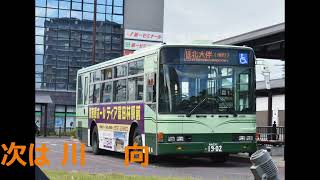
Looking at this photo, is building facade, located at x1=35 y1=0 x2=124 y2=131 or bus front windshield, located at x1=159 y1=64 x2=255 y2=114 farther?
building facade, located at x1=35 y1=0 x2=124 y2=131

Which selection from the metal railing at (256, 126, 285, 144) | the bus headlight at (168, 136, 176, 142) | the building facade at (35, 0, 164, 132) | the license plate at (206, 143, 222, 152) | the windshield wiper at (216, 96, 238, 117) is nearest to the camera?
the bus headlight at (168, 136, 176, 142)

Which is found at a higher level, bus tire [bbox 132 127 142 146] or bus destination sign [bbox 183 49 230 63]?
bus destination sign [bbox 183 49 230 63]

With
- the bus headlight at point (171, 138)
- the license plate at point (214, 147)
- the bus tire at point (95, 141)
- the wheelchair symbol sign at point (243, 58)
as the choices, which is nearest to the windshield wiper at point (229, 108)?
the license plate at point (214, 147)

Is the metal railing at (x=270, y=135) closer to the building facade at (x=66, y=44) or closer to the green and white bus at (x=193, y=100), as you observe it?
the green and white bus at (x=193, y=100)

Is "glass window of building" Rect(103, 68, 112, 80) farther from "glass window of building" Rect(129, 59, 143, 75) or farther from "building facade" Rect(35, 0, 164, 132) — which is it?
"building facade" Rect(35, 0, 164, 132)

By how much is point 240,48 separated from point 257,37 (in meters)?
7.22

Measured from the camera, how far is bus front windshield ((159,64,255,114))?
15006 millimetres

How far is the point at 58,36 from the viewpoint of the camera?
54.2 meters

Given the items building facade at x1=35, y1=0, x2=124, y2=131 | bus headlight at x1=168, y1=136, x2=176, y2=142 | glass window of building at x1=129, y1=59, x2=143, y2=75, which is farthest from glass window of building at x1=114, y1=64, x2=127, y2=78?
building facade at x1=35, y1=0, x2=124, y2=131

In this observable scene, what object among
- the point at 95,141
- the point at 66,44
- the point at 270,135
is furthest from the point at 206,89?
the point at 66,44

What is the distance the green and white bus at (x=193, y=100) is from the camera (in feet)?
49.3

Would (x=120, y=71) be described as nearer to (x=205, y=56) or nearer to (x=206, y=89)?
(x=205, y=56)

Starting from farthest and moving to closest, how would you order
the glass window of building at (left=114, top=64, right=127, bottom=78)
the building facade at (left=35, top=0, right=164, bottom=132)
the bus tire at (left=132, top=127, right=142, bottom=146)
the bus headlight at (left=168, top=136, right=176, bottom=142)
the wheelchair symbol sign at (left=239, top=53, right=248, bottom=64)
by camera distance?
the building facade at (left=35, top=0, right=164, bottom=132) → the glass window of building at (left=114, top=64, right=127, bottom=78) → the bus tire at (left=132, top=127, right=142, bottom=146) → the wheelchair symbol sign at (left=239, top=53, right=248, bottom=64) → the bus headlight at (left=168, top=136, right=176, bottom=142)
